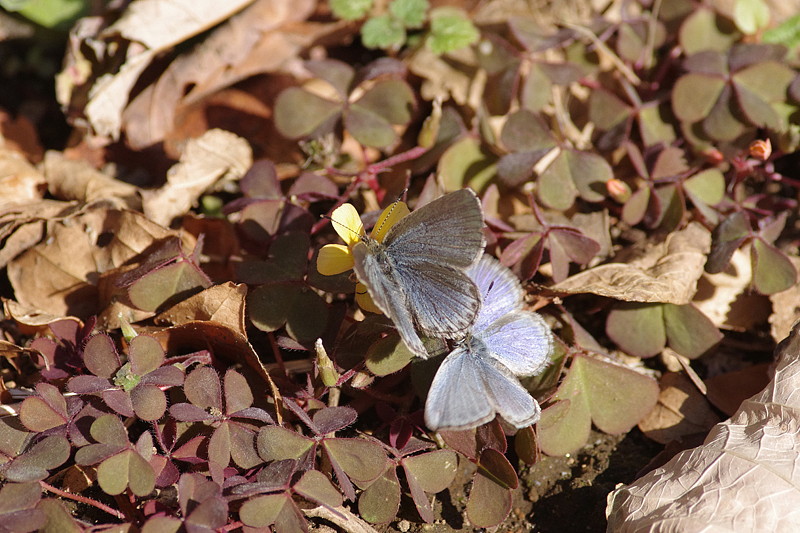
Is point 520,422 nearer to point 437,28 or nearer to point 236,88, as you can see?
point 437,28

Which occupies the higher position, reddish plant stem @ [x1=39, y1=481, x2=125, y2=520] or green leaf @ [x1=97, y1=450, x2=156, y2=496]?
green leaf @ [x1=97, y1=450, x2=156, y2=496]

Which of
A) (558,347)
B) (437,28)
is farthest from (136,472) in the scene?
(437,28)

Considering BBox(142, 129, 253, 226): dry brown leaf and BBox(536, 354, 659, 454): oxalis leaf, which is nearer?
BBox(536, 354, 659, 454): oxalis leaf

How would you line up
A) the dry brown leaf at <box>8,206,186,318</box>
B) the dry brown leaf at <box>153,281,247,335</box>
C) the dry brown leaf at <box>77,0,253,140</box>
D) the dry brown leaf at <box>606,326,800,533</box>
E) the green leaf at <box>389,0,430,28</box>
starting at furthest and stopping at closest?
the green leaf at <box>389,0,430,28</box> → the dry brown leaf at <box>77,0,253,140</box> → the dry brown leaf at <box>8,206,186,318</box> → the dry brown leaf at <box>153,281,247,335</box> → the dry brown leaf at <box>606,326,800,533</box>

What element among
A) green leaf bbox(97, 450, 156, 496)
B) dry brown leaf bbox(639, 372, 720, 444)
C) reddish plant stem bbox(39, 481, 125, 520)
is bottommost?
dry brown leaf bbox(639, 372, 720, 444)

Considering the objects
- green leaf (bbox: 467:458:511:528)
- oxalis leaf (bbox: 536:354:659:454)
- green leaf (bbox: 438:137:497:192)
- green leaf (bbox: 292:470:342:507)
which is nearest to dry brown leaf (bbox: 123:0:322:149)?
green leaf (bbox: 438:137:497:192)

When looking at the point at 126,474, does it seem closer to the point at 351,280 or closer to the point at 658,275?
the point at 351,280

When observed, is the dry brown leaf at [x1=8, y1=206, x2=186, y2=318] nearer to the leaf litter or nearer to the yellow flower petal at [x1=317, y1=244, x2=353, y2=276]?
the leaf litter
